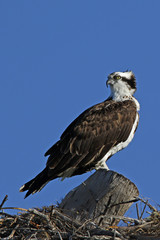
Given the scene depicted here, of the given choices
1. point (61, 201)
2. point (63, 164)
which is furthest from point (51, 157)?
point (61, 201)

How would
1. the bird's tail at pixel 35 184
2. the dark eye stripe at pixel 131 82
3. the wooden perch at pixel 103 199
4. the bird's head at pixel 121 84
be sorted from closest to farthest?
the wooden perch at pixel 103 199, the bird's tail at pixel 35 184, the bird's head at pixel 121 84, the dark eye stripe at pixel 131 82

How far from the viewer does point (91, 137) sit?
931 cm

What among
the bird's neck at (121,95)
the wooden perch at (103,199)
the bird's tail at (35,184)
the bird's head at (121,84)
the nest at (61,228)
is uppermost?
the bird's head at (121,84)

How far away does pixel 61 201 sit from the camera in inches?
268

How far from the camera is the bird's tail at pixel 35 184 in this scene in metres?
8.10

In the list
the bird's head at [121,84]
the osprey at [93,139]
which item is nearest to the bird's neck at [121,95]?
the bird's head at [121,84]

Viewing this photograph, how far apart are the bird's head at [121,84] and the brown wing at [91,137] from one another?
0.53 metres

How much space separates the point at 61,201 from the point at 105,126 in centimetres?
293

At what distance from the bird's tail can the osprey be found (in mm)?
28

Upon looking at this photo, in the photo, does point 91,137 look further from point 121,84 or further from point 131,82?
point 131,82

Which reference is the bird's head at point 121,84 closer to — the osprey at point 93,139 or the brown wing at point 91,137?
the osprey at point 93,139

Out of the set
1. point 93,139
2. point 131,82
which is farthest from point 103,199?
point 131,82

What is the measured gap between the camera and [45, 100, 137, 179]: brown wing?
8.90 meters

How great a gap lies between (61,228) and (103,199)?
2.42 feet
